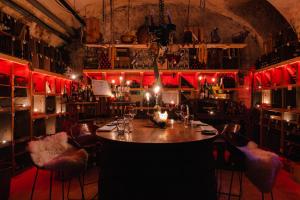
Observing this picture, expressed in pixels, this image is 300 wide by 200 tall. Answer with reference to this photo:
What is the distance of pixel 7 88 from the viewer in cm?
419

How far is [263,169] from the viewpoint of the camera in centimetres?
239

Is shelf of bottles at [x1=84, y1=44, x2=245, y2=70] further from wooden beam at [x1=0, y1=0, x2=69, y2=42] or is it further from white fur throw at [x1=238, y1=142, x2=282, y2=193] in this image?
white fur throw at [x1=238, y1=142, x2=282, y2=193]

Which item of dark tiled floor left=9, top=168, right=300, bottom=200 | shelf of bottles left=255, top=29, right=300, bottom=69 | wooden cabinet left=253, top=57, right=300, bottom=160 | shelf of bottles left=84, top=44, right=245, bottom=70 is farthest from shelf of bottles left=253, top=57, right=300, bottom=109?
dark tiled floor left=9, top=168, right=300, bottom=200

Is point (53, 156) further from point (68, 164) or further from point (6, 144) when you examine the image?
point (6, 144)

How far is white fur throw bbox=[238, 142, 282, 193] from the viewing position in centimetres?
236

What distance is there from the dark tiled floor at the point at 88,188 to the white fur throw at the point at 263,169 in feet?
3.18

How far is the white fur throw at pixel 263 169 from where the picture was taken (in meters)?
2.36

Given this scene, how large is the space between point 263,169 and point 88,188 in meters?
2.46

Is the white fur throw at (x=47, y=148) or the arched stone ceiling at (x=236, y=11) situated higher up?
the arched stone ceiling at (x=236, y=11)

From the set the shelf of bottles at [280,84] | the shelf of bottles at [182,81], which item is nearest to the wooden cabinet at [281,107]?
the shelf of bottles at [280,84]

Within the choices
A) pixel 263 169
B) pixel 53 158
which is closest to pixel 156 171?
pixel 263 169

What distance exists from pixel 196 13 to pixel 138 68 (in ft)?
8.68

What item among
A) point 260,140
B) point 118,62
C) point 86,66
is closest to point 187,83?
point 118,62

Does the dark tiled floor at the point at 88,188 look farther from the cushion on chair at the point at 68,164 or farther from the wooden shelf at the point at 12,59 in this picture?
the wooden shelf at the point at 12,59
